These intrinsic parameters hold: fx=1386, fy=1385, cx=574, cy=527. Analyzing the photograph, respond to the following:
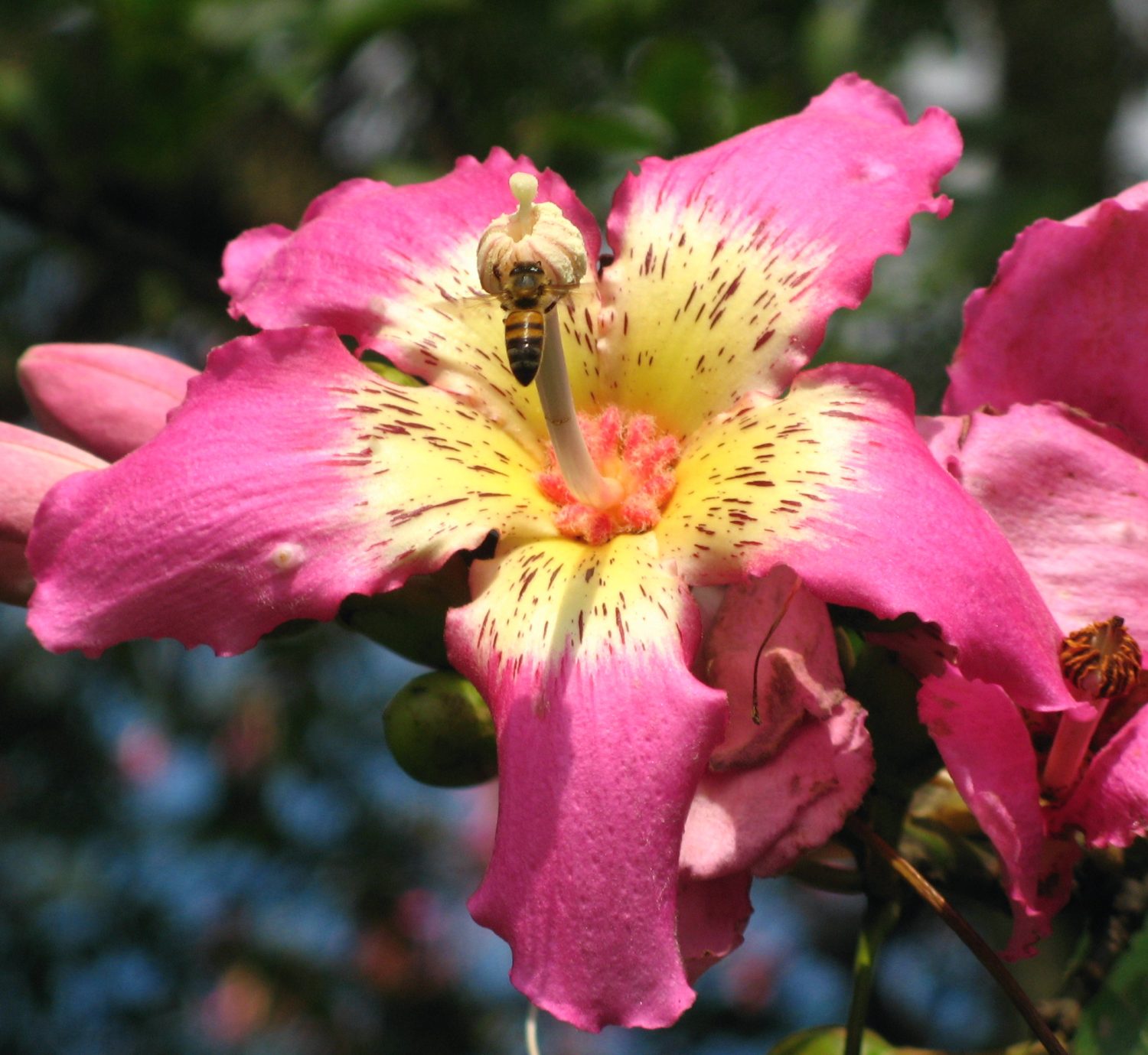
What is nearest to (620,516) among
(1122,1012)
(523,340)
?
(523,340)

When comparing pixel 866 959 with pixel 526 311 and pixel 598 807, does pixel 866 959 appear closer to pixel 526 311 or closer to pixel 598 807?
pixel 598 807

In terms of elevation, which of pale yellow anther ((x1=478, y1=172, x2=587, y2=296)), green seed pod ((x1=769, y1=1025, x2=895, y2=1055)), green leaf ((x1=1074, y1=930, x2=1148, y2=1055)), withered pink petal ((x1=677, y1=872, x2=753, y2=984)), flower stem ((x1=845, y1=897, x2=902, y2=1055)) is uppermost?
pale yellow anther ((x1=478, y1=172, x2=587, y2=296))

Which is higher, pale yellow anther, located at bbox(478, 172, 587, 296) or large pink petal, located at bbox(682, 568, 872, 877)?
pale yellow anther, located at bbox(478, 172, 587, 296)

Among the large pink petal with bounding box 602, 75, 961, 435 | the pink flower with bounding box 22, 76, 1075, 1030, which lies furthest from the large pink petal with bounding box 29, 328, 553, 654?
the large pink petal with bounding box 602, 75, 961, 435

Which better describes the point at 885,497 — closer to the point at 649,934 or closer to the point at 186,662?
the point at 649,934

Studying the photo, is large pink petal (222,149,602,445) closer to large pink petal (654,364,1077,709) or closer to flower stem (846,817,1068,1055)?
large pink petal (654,364,1077,709)

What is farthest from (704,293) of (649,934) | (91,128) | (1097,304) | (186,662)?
(186,662)
